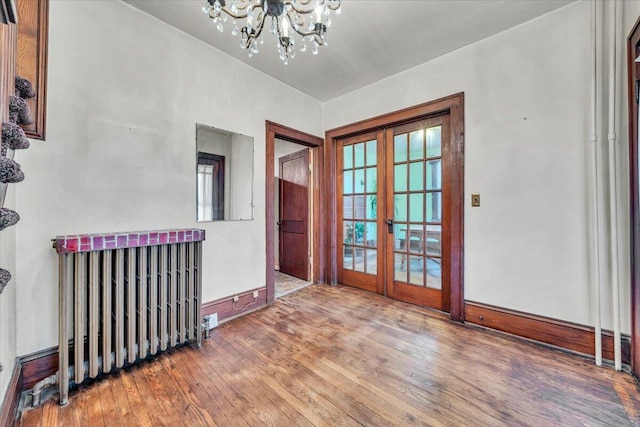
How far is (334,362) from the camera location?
5.94ft

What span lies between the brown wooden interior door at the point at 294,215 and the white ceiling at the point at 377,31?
1.30 metres

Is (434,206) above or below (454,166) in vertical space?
below

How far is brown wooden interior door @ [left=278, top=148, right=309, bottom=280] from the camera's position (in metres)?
3.77

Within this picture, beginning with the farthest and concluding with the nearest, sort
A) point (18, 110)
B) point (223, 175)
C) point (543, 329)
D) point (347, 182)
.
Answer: point (347, 182) < point (223, 175) < point (543, 329) < point (18, 110)

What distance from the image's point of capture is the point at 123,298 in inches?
64.4

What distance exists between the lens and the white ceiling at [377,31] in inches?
76.0

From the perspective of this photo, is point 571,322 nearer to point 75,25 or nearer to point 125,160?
point 125,160

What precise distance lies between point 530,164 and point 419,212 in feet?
3.45

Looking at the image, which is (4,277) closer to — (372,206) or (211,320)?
(211,320)

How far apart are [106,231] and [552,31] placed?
12.1ft

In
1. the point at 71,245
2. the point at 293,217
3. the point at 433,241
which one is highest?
the point at 293,217

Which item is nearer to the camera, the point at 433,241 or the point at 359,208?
the point at 433,241

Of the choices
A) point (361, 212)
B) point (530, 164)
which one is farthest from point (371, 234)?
point (530, 164)

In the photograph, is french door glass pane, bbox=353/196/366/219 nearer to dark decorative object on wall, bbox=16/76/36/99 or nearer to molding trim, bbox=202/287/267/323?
molding trim, bbox=202/287/267/323
